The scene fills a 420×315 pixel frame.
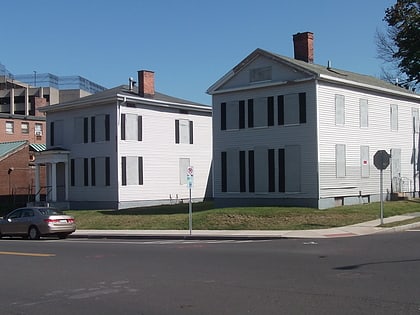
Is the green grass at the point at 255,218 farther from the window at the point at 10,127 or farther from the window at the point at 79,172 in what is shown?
the window at the point at 10,127

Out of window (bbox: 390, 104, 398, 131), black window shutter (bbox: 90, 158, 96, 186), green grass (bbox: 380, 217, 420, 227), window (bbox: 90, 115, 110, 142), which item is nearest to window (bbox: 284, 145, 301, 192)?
green grass (bbox: 380, 217, 420, 227)

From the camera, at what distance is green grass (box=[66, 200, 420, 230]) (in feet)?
83.3

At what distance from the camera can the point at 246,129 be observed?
109ft

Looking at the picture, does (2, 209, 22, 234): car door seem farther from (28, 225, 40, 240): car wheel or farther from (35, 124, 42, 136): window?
(35, 124, 42, 136): window

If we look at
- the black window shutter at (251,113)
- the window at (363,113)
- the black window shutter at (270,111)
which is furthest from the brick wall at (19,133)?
the window at (363,113)

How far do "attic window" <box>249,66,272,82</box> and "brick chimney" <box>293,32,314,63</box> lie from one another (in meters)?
3.42

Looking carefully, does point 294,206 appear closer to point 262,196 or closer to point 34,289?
point 262,196

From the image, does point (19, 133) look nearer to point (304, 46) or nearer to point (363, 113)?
point (304, 46)

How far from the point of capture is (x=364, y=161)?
33.3 m

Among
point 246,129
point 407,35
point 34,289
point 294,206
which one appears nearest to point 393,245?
point 34,289

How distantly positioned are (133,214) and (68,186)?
9.64m

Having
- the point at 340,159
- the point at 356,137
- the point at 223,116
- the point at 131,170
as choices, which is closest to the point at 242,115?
the point at 223,116

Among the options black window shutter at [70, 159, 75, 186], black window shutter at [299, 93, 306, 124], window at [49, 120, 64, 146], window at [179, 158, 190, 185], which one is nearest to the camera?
black window shutter at [299, 93, 306, 124]

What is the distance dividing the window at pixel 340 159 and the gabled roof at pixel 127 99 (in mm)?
13653
